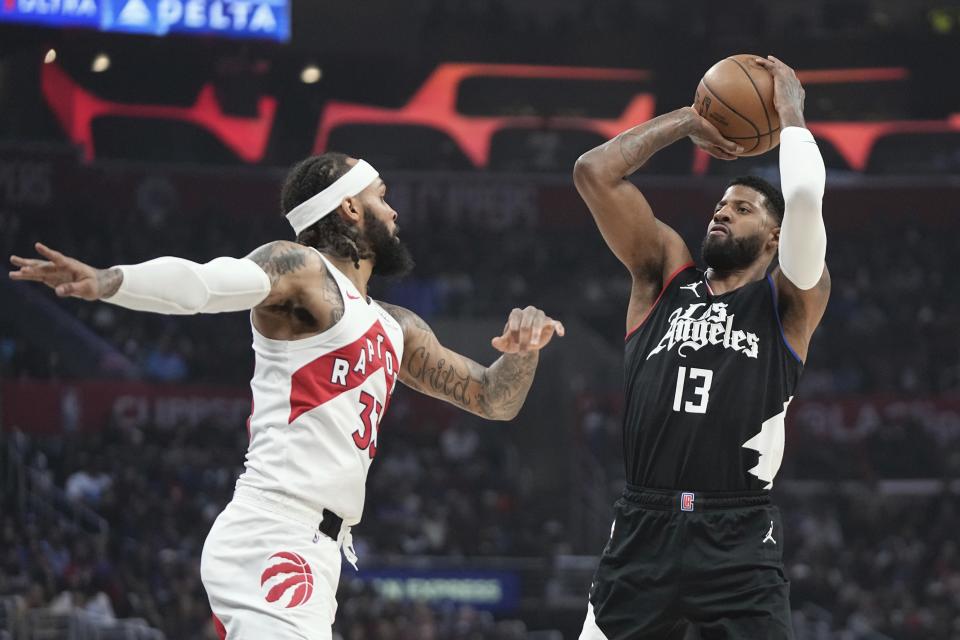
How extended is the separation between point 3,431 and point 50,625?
588 cm

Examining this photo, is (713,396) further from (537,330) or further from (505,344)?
(505,344)

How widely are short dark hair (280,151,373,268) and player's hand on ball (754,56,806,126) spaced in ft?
5.42

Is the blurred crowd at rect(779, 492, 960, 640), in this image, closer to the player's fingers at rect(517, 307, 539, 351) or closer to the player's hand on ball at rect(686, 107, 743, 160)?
the player's hand on ball at rect(686, 107, 743, 160)

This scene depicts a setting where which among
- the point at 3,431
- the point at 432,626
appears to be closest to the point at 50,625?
the point at 432,626

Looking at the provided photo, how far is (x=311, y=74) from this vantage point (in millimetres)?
23000

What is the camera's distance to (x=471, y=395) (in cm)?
518

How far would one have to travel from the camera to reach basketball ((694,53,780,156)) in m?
4.98

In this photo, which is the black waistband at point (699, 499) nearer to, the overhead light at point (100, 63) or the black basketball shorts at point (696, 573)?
the black basketball shorts at point (696, 573)

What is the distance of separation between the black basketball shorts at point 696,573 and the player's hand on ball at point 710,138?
1363 millimetres

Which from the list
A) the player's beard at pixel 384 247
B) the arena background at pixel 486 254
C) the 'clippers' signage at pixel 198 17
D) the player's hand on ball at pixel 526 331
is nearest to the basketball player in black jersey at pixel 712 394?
the player's hand on ball at pixel 526 331

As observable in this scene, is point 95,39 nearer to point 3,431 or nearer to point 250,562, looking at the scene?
point 3,431

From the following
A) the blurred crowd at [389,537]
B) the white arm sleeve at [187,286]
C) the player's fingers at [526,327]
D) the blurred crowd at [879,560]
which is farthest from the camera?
the blurred crowd at [879,560]

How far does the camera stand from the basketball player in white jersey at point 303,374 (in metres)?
4.17

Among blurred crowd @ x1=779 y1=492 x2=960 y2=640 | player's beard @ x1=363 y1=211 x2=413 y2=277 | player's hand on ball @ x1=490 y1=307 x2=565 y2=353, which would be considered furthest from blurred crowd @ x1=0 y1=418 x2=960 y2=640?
player's hand on ball @ x1=490 y1=307 x2=565 y2=353
